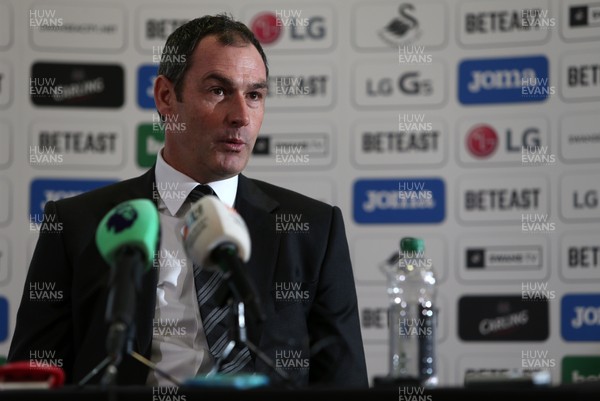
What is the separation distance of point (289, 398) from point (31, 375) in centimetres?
47

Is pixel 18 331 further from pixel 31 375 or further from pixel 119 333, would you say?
pixel 119 333

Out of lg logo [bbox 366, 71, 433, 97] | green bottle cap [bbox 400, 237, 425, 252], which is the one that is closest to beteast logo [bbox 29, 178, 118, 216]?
lg logo [bbox 366, 71, 433, 97]

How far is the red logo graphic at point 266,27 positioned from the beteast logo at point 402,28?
Answer: 442mm

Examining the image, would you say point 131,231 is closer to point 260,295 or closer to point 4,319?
point 260,295

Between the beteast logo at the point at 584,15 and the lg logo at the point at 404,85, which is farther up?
the beteast logo at the point at 584,15

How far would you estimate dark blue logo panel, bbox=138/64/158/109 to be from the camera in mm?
4047

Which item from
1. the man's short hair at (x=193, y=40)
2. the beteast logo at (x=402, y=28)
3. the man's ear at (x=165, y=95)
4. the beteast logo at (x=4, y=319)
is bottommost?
the beteast logo at (x=4, y=319)

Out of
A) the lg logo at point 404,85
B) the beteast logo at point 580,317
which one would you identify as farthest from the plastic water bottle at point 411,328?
the lg logo at point 404,85

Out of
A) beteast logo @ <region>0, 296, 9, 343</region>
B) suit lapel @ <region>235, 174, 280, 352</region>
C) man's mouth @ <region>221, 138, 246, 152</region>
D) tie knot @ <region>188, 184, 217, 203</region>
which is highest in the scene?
man's mouth @ <region>221, 138, 246, 152</region>

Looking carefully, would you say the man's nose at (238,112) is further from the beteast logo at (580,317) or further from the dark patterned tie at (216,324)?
the beteast logo at (580,317)

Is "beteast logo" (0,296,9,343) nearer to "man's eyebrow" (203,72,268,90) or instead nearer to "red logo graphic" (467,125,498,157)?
"man's eyebrow" (203,72,268,90)

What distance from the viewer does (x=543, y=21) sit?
3908 mm

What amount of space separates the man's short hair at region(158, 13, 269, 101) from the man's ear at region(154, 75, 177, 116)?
0.09ft

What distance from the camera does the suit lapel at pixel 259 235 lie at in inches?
99.2
